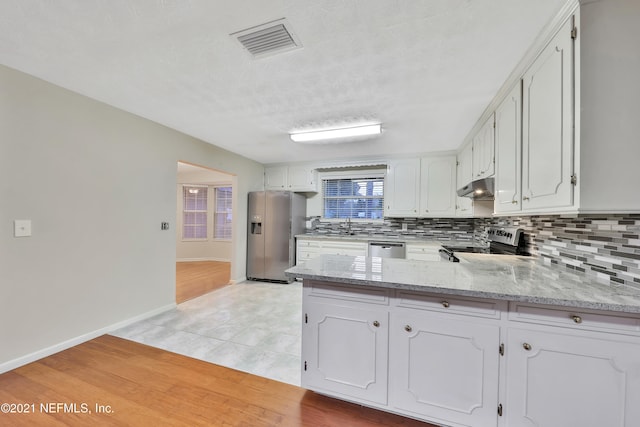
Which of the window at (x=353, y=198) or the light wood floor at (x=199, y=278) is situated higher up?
the window at (x=353, y=198)

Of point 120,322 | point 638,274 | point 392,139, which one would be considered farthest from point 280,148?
point 638,274

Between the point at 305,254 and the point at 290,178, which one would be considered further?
the point at 290,178

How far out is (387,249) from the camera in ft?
13.4

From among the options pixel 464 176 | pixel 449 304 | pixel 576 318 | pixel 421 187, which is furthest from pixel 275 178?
pixel 576 318

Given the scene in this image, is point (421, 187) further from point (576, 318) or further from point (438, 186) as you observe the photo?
point (576, 318)

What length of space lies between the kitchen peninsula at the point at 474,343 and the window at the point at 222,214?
5.45 meters

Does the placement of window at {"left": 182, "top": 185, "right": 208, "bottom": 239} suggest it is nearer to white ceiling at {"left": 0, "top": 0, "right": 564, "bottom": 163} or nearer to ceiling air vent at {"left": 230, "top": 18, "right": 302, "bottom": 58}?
white ceiling at {"left": 0, "top": 0, "right": 564, "bottom": 163}

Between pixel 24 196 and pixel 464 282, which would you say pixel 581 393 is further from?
pixel 24 196

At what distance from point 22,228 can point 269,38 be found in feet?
7.96

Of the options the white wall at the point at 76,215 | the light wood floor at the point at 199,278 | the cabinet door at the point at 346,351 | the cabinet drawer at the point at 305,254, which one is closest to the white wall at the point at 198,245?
the light wood floor at the point at 199,278

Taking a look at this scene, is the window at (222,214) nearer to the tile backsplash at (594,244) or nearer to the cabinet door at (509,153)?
the cabinet door at (509,153)

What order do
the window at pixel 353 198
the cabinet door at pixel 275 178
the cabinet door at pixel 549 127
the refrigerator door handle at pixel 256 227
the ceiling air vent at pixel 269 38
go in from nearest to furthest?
the cabinet door at pixel 549 127, the ceiling air vent at pixel 269 38, the refrigerator door handle at pixel 256 227, the window at pixel 353 198, the cabinet door at pixel 275 178

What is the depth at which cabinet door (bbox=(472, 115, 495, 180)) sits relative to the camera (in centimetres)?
231

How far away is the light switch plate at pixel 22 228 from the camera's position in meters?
1.91
